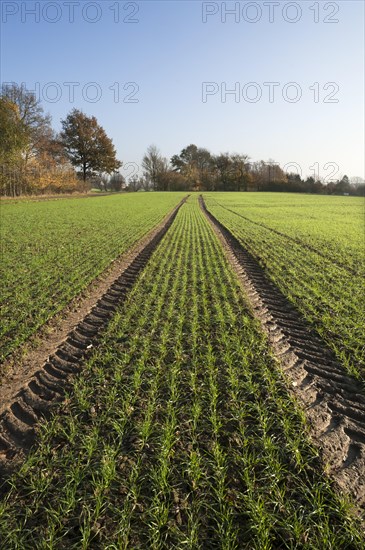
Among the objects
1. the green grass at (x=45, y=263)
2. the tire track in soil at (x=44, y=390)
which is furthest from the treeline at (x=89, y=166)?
the tire track in soil at (x=44, y=390)

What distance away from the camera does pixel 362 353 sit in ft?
21.7

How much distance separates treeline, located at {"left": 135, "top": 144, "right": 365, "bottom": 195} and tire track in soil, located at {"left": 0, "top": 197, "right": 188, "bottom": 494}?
102 m

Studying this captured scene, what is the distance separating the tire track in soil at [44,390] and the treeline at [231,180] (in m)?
102

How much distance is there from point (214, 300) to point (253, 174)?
108 m

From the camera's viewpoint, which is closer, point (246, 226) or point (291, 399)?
point (291, 399)

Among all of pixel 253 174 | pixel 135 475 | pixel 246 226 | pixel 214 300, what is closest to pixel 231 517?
pixel 135 475

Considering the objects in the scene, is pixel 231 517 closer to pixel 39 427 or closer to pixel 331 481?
pixel 331 481

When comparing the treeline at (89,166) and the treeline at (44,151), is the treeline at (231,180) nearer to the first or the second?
the treeline at (89,166)

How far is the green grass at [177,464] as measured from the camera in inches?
124

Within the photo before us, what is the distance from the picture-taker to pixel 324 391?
548cm

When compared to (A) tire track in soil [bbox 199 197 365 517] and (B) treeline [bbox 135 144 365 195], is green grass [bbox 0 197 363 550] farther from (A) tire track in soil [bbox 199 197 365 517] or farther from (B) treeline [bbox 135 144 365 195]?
(B) treeline [bbox 135 144 365 195]

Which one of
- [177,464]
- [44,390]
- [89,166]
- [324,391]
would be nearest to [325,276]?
[324,391]

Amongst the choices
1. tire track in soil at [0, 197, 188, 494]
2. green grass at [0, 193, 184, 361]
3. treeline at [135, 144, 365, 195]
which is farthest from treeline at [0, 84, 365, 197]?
tire track in soil at [0, 197, 188, 494]

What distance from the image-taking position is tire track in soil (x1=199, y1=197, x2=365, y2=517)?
395 centimetres
